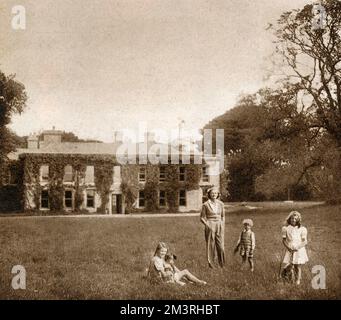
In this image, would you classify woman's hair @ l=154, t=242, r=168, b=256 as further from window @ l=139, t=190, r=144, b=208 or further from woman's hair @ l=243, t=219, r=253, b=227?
window @ l=139, t=190, r=144, b=208

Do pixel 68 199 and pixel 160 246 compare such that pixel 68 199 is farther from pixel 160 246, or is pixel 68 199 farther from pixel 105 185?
pixel 160 246

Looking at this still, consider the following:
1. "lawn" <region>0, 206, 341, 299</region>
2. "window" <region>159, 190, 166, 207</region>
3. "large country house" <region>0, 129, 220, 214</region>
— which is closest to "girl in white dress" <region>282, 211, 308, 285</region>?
"lawn" <region>0, 206, 341, 299</region>

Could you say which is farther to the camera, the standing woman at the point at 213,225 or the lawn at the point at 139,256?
the standing woman at the point at 213,225

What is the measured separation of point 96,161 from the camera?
1064 centimetres

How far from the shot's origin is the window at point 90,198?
33.0 ft

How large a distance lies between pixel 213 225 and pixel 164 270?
45.2 inches

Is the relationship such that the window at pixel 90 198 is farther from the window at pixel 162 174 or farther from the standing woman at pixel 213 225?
the standing woman at pixel 213 225

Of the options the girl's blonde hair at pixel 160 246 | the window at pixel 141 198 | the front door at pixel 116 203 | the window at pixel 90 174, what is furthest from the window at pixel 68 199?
the girl's blonde hair at pixel 160 246

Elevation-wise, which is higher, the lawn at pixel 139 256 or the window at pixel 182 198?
the window at pixel 182 198

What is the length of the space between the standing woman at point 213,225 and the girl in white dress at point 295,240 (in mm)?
1031

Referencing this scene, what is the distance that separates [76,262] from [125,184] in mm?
2143

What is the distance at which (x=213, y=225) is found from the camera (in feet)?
28.9

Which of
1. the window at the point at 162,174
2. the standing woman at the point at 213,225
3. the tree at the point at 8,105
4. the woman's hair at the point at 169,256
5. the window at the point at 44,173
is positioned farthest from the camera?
the window at the point at 44,173

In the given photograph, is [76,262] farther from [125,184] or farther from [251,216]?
[251,216]
